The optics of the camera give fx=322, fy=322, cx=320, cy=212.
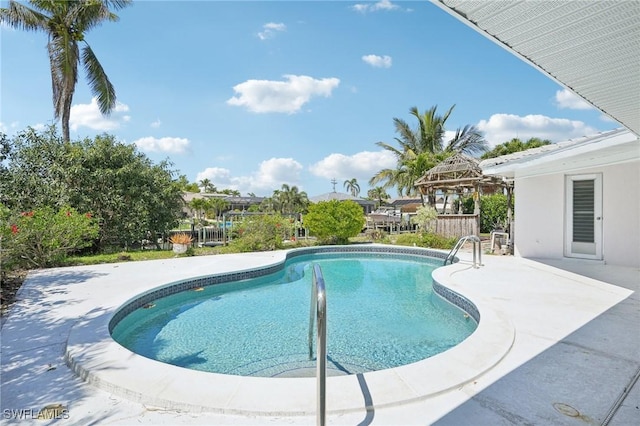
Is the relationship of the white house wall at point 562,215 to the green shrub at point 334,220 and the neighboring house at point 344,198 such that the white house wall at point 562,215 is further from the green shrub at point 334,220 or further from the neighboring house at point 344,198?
the neighboring house at point 344,198

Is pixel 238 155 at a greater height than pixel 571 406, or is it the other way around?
pixel 238 155

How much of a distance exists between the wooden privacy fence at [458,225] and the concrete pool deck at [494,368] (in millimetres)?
7570

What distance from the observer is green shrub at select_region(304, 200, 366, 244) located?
1508 centimetres

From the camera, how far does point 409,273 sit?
1039 centimetres

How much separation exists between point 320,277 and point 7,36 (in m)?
18.3

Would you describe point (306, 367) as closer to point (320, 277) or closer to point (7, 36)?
point (320, 277)

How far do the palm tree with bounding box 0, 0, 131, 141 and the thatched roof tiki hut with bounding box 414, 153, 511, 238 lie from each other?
1642cm

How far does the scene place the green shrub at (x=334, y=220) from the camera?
15.1m

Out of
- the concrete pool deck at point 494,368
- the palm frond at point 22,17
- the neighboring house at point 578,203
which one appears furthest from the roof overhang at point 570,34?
the palm frond at point 22,17

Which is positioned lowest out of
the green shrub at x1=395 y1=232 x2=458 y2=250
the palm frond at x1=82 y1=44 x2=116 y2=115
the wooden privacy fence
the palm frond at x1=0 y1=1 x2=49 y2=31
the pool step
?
the pool step

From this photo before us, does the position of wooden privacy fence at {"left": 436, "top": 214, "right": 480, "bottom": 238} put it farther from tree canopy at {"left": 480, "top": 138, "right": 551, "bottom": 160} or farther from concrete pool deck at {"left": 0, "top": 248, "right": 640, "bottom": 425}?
tree canopy at {"left": 480, "top": 138, "right": 551, "bottom": 160}

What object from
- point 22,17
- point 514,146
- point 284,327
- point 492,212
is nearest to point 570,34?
point 284,327

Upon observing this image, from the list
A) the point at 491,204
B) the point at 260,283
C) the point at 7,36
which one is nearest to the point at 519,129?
the point at 491,204

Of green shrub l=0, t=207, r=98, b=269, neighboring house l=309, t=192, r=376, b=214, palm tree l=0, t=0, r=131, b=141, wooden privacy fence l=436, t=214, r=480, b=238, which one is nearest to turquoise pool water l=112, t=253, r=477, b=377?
green shrub l=0, t=207, r=98, b=269
